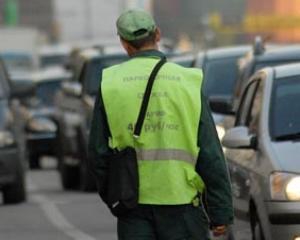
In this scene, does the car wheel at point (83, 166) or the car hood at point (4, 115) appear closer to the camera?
the car hood at point (4, 115)

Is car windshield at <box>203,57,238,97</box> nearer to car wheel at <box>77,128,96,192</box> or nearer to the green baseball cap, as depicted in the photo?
car wheel at <box>77,128,96,192</box>

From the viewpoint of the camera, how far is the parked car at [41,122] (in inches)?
1155

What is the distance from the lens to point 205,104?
6844 mm

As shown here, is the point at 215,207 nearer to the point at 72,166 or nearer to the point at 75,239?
the point at 75,239

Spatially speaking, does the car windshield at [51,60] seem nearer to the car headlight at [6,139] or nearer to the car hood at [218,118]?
the car headlight at [6,139]

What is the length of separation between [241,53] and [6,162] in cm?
304

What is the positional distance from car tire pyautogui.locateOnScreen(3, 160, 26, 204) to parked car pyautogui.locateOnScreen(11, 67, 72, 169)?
963 cm

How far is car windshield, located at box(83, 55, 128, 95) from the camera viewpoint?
67.4ft

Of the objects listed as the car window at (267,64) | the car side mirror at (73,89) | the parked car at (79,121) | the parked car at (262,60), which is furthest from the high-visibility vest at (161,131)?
the car side mirror at (73,89)

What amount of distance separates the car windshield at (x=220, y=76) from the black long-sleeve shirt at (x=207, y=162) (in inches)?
379

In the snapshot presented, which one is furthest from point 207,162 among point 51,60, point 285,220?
point 51,60

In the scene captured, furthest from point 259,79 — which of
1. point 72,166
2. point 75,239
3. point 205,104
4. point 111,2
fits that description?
point 111,2

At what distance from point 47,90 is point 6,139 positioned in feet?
51.2

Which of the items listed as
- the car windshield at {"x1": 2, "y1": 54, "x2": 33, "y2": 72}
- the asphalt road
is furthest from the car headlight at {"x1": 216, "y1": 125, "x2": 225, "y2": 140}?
the car windshield at {"x1": 2, "y1": 54, "x2": 33, "y2": 72}
